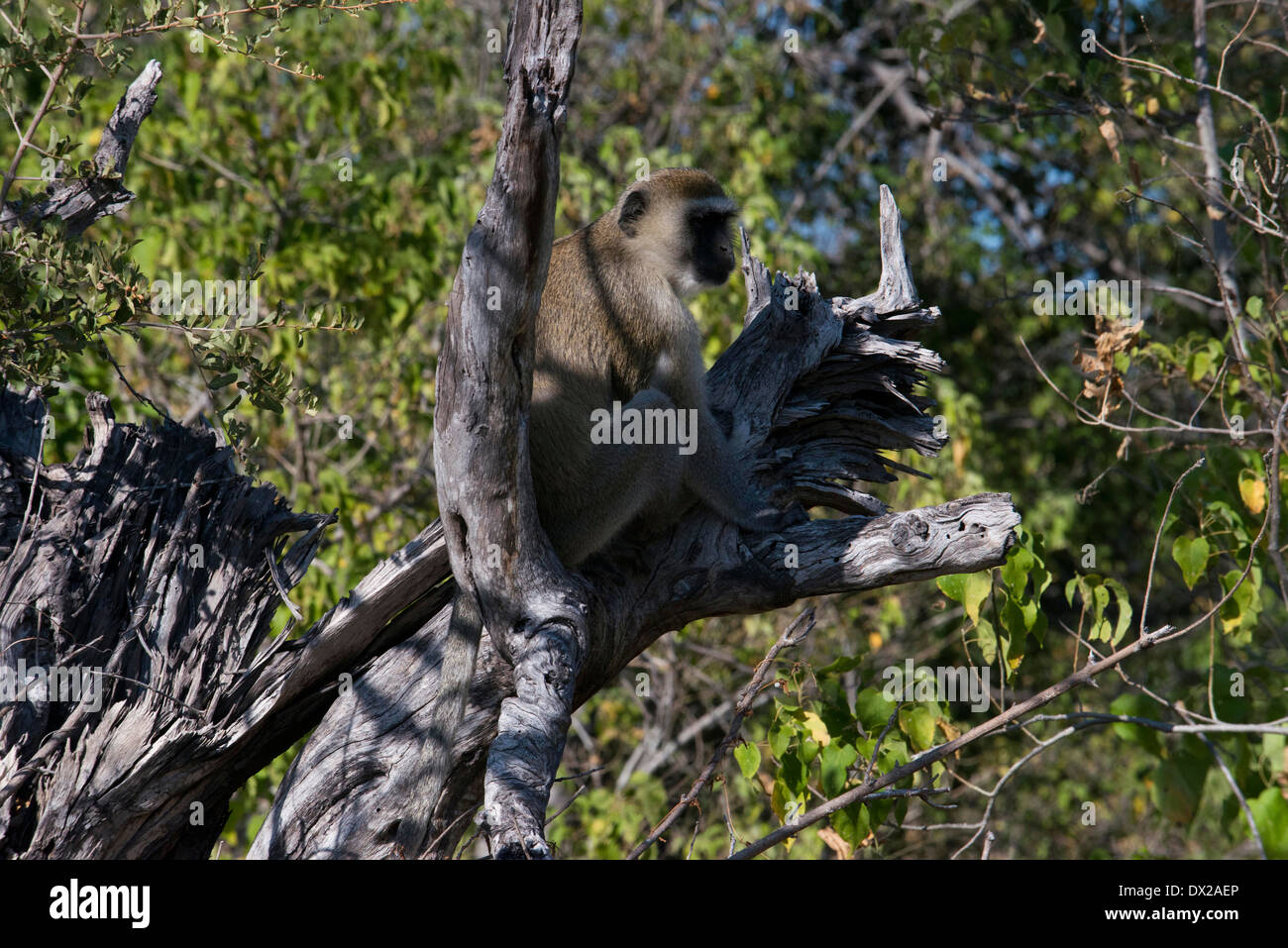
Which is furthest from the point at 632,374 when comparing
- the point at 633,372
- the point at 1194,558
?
the point at 1194,558

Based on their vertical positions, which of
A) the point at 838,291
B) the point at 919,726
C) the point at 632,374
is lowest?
the point at 919,726

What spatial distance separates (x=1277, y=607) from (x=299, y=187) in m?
8.21

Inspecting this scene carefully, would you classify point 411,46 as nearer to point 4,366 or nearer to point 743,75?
point 743,75

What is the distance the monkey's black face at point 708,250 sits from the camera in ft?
17.0

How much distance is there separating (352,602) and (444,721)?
0.50 meters

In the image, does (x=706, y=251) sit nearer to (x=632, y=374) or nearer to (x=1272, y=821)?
(x=632, y=374)

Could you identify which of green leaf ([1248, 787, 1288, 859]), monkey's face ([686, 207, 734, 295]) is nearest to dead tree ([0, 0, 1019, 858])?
green leaf ([1248, 787, 1288, 859])

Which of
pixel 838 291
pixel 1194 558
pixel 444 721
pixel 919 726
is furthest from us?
pixel 838 291

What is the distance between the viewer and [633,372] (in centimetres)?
488

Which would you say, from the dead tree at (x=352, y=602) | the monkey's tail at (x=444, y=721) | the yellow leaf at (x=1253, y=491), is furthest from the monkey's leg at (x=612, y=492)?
the yellow leaf at (x=1253, y=491)

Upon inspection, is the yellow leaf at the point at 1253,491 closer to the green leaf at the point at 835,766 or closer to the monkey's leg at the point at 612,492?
the green leaf at the point at 835,766

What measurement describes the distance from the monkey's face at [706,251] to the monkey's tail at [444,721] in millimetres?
2042

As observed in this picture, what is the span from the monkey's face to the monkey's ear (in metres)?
0.21
